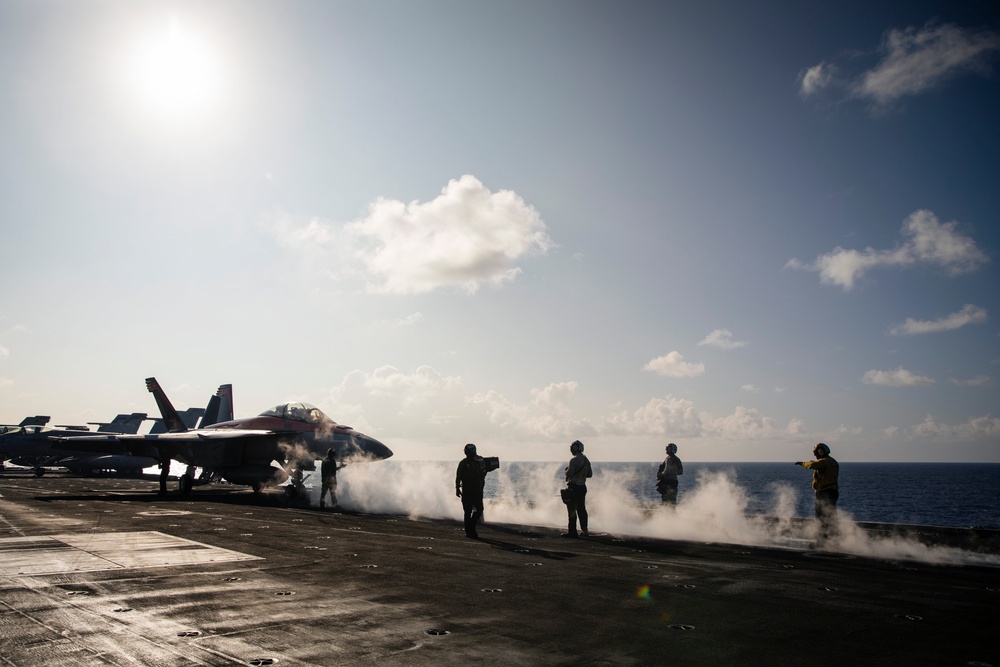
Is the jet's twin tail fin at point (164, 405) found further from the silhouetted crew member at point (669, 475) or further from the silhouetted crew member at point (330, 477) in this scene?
the silhouetted crew member at point (669, 475)

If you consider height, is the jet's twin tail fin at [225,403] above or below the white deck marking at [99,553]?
above

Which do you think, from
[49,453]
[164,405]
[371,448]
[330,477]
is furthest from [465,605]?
[49,453]

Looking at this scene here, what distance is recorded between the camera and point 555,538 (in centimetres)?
1440

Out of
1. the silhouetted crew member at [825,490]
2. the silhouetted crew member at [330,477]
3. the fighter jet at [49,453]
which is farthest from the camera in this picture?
the fighter jet at [49,453]

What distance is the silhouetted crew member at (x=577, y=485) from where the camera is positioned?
15.1 m

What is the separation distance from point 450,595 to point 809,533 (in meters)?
12.2

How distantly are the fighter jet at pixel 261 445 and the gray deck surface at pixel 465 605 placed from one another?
15.0 m

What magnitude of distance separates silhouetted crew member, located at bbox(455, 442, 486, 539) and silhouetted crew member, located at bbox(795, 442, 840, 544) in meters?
7.53

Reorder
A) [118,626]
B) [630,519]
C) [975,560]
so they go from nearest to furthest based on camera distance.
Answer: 1. [118,626]
2. [975,560]
3. [630,519]

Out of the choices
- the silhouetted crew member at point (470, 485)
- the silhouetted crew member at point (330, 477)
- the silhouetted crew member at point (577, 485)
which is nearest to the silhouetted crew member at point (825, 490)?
the silhouetted crew member at point (577, 485)

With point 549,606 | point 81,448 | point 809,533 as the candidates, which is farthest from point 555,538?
point 81,448

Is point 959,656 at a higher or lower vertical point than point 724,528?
higher

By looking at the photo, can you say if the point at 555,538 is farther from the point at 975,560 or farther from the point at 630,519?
the point at 975,560

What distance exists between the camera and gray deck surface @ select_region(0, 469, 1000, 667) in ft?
16.0
